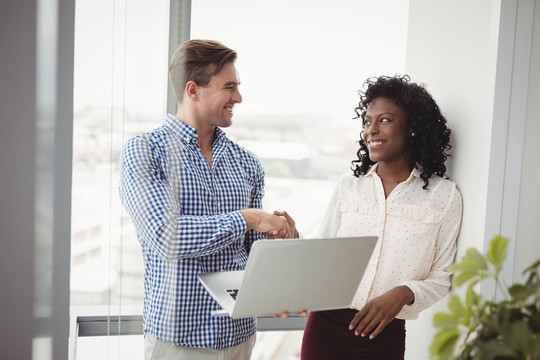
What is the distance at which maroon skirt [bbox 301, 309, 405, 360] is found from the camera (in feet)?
5.42

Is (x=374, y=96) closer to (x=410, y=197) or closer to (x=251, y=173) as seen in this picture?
(x=410, y=197)

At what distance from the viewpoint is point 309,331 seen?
5.82 feet

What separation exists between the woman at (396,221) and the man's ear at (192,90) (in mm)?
637

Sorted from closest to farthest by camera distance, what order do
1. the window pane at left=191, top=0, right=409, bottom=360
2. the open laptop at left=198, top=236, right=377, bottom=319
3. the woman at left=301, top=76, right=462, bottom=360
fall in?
the open laptop at left=198, top=236, right=377, bottom=319 < the woman at left=301, top=76, right=462, bottom=360 < the window pane at left=191, top=0, right=409, bottom=360

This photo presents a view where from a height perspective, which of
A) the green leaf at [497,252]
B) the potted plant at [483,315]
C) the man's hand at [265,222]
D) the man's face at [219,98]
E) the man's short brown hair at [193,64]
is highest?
the man's short brown hair at [193,64]

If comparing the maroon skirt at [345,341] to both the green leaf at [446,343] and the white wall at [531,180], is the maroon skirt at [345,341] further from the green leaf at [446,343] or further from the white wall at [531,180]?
the green leaf at [446,343]

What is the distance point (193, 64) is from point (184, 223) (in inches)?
20.6

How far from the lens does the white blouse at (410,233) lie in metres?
1.64

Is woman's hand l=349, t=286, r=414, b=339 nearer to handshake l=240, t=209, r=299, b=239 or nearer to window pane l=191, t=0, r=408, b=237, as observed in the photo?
handshake l=240, t=209, r=299, b=239

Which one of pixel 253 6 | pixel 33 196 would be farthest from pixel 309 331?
pixel 253 6

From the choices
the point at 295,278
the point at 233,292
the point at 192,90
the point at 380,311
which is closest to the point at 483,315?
the point at 295,278

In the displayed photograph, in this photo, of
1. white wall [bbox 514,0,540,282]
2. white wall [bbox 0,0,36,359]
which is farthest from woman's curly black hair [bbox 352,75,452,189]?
white wall [bbox 0,0,36,359]

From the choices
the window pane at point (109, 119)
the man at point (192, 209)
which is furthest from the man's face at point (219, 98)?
the window pane at point (109, 119)

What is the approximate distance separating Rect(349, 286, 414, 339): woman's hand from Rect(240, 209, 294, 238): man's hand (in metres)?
0.37
